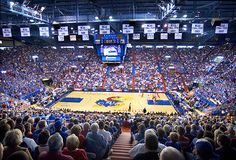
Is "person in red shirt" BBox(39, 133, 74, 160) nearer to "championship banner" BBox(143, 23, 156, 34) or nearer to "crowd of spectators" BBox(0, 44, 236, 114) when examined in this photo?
"championship banner" BBox(143, 23, 156, 34)

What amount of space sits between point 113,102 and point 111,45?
969 cm

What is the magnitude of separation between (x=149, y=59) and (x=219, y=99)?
21.2 metres

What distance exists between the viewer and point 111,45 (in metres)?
31.5

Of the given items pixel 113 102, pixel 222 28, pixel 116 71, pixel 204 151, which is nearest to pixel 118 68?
pixel 116 71

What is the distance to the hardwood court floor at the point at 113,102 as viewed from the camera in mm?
24641

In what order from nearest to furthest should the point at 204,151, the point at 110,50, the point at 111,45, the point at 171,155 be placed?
the point at 171,155 → the point at 204,151 → the point at 111,45 → the point at 110,50

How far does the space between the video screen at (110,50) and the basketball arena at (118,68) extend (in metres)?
0.16

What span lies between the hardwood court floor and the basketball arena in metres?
0.13

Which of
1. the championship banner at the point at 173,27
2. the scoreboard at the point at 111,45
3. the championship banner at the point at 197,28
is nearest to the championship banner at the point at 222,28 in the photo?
the championship banner at the point at 197,28

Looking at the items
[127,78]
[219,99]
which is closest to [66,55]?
[127,78]

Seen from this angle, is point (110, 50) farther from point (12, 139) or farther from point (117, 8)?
point (12, 139)

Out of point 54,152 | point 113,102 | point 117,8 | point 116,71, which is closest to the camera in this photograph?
point 54,152

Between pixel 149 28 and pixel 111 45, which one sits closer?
pixel 149 28

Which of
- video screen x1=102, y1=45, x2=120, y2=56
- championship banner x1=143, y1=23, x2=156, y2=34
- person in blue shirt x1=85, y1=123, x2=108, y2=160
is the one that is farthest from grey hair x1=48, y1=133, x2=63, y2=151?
video screen x1=102, y1=45, x2=120, y2=56
